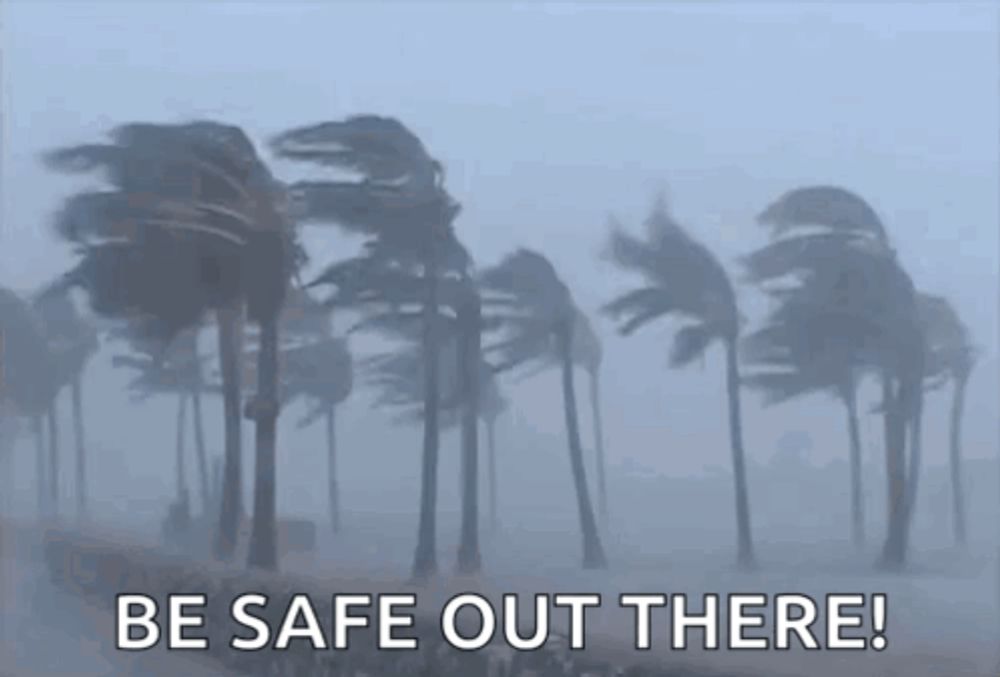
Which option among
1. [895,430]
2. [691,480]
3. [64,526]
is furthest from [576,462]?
[64,526]

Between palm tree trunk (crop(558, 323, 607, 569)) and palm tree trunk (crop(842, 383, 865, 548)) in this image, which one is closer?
palm tree trunk (crop(558, 323, 607, 569))

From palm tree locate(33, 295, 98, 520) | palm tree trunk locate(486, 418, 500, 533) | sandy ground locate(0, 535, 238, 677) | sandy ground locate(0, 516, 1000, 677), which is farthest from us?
palm tree locate(33, 295, 98, 520)

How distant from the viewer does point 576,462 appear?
552 inches

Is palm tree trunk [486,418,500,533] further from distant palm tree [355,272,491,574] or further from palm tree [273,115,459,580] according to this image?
palm tree [273,115,459,580]

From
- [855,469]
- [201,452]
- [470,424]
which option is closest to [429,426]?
[470,424]

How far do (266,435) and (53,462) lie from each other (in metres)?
1.25

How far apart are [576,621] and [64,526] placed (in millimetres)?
4049

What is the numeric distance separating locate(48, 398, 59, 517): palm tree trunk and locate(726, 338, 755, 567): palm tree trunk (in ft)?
12.3

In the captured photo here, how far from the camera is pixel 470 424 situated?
13953mm

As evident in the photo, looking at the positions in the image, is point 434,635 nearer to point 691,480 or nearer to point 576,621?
point 576,621

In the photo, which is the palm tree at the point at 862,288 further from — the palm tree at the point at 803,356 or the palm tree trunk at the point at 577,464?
the palm tree trunk at the point at 577,464

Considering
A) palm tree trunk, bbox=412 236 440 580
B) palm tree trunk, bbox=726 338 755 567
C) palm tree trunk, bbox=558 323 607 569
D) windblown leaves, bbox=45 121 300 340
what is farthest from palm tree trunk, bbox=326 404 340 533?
palm tree trunk, bbox=726 338 755 567

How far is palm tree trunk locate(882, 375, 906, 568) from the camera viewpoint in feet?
45.2

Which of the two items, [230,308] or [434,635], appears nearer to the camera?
[434,635]
